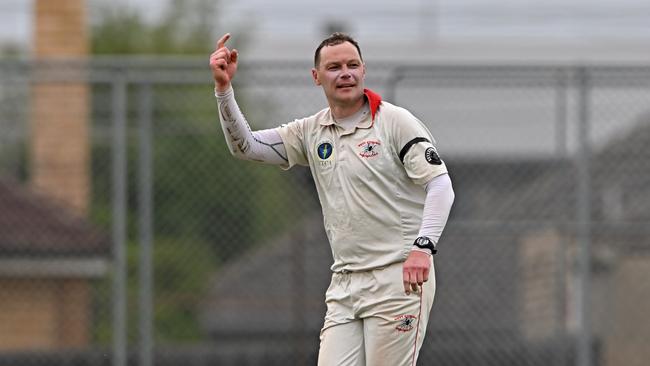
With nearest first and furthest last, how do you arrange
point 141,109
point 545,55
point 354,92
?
point 354,92
point 141,109
point 545,55

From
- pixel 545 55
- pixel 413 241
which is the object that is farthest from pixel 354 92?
pixel 545 55

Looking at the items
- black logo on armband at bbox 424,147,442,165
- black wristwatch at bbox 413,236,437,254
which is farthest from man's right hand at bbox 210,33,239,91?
black wristwatch at bbox 413,236,437,254

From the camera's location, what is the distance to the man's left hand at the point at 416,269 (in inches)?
227

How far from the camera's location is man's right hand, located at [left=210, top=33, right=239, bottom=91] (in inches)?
239

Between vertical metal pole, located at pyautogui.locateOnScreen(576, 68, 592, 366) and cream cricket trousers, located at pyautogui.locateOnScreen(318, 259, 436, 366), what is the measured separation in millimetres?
4149

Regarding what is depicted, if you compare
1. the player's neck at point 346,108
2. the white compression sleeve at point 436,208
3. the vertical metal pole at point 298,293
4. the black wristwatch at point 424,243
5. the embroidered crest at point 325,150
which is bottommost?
the vertical metal pole at point 298,293

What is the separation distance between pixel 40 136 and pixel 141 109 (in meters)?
0.91

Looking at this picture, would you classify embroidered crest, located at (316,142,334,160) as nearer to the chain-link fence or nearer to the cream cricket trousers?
the cream cricket trousers

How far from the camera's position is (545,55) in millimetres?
33031

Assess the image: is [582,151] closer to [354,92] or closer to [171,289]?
[171,289]

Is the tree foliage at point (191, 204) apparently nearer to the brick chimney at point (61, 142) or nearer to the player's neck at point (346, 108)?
the brick chimney at point (61, 142)

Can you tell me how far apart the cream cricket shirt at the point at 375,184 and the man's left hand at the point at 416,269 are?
29cm

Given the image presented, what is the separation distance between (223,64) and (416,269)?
47.9 inches

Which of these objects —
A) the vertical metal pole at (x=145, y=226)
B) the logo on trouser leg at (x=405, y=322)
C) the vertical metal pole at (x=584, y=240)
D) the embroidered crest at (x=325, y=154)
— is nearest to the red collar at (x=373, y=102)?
the embroidered crest at (x=325, y=154)
